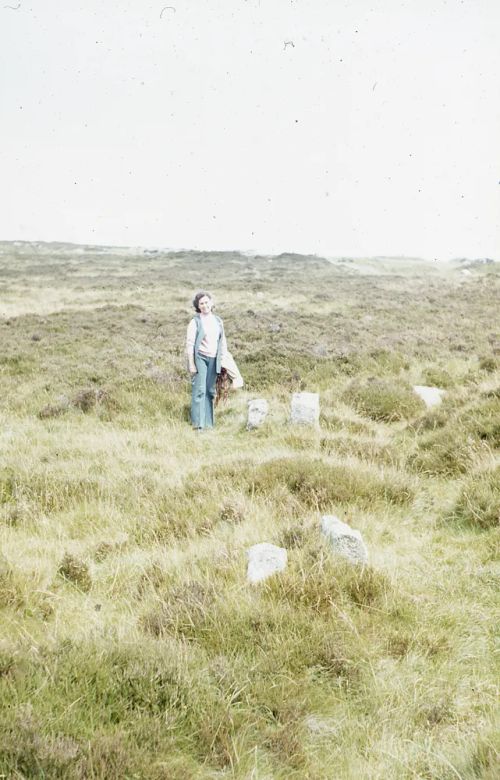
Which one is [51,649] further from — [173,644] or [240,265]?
[240,265]

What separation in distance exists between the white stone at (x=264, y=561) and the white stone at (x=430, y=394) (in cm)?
668

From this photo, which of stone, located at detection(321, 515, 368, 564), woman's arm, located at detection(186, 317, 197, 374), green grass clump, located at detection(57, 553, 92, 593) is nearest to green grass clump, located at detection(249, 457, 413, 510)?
stone, located at detection(321, 515, 368, 564)

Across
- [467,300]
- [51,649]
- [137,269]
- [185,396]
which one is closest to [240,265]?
[137,269]

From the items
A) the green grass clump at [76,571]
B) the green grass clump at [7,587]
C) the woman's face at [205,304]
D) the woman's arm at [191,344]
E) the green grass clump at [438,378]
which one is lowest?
the green grass clump at [76,571]

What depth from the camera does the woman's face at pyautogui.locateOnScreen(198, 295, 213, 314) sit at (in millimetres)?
9217

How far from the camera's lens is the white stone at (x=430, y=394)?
397 inches

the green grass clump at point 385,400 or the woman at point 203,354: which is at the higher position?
the woman at point 203,354

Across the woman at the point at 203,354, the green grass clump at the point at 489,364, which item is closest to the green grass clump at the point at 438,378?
the green grass clump at the point at 489,364

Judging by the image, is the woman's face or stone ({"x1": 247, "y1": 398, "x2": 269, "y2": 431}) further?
the woman's face

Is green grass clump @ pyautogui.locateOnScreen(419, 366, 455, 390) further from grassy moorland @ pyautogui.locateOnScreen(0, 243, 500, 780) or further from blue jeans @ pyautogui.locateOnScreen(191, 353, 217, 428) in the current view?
blue jeans @ pyautogui.locateOnScreen(191, 353, 217, 428)

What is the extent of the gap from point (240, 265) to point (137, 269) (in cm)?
1281

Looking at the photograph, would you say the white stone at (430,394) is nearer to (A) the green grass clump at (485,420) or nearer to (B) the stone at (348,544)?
(A) the green grass clump at (485,420)

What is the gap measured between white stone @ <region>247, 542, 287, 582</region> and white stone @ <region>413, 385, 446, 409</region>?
21.9 feet

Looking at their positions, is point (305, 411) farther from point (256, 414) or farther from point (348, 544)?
point (348, 544)
